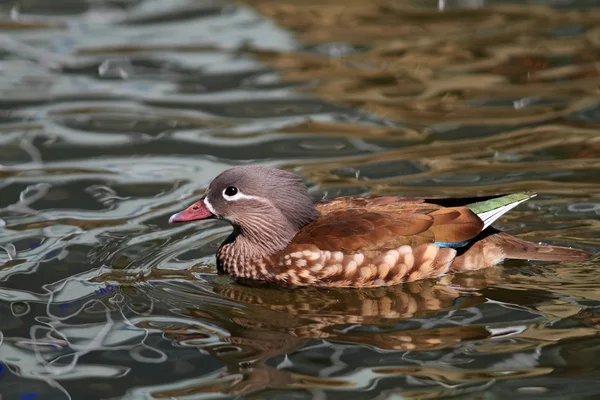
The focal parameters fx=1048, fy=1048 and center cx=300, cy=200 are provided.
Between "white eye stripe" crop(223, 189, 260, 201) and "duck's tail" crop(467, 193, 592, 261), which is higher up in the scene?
"white eye stripe" crop(223, 189, 260, 201)

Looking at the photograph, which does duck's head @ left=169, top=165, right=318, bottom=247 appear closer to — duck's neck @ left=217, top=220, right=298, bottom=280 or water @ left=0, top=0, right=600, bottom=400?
duck's neck @ left=217, top=220, right=298, bottom=280

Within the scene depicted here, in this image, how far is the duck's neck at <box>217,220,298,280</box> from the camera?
8250 mm

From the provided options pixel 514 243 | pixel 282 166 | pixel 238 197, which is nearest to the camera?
pixel 514 243

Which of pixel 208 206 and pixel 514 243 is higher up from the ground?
pixel 208 206

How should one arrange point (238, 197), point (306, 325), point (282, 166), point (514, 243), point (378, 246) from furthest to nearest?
point (282, 166) → point (238, 197) → point (514, 243) → point (378, 246) → point (306, 325)

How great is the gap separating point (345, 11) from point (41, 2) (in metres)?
4.86

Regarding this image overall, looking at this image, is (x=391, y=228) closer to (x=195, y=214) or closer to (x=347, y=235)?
(x=347, y=235)

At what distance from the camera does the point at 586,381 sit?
6.33 m

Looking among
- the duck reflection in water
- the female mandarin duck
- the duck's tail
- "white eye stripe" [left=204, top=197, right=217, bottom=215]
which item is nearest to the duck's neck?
the female mandarin duck

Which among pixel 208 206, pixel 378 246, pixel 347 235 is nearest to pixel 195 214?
pixel 208 206

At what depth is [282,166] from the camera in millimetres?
10664

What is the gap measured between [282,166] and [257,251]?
2.47 m

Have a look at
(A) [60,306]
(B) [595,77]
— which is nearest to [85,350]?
(A) [60,306]

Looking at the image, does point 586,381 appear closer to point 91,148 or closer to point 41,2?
point 91,148
